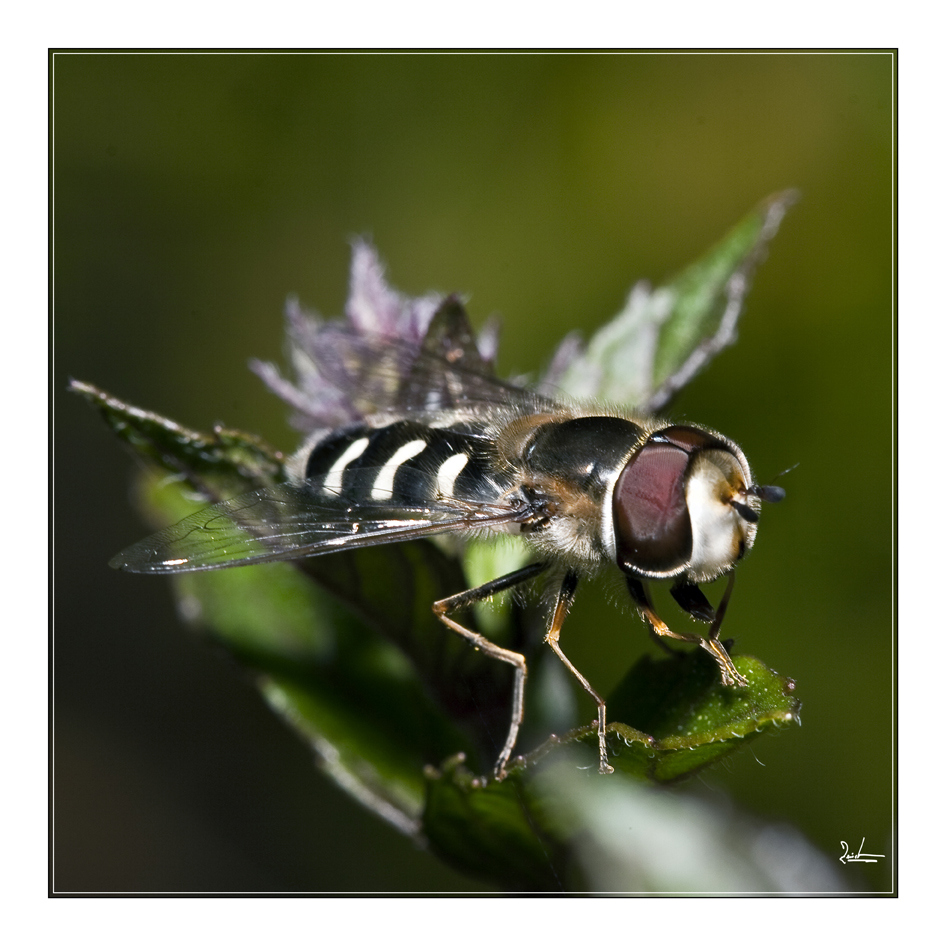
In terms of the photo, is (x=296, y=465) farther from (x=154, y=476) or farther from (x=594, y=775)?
(x=594, y=775)

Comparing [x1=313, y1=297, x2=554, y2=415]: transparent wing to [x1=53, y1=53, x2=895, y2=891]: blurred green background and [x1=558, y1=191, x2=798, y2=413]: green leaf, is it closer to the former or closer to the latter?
[x1=558, y1=191, x2=798, y2=413]: green leaf

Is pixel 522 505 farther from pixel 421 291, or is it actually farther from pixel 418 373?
pixel 421 291

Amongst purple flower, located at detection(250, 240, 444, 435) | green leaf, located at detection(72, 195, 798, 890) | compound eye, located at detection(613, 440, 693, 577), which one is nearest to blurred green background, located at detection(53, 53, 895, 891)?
green leaf, located at detection(72, 195, 798, 890)

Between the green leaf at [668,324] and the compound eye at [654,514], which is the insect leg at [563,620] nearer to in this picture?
the compound eye at [654,514]

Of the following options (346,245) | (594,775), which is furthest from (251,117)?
(594,775)

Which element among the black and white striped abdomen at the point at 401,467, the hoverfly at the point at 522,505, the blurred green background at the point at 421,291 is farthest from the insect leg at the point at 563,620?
the blurred green background at the point at 421,291
